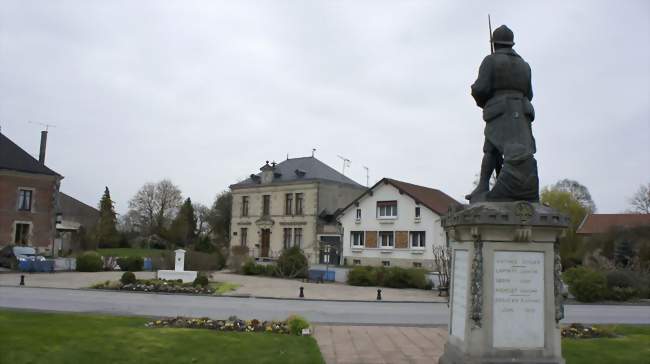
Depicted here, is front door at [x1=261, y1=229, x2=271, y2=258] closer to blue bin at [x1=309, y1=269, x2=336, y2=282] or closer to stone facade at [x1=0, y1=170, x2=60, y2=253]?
stone facade at [x1=0, y1=170, x2=60, y2=253]

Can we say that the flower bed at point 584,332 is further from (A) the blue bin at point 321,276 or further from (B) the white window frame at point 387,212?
(B) the white window frame at point 387,212

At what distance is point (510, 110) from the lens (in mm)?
7359

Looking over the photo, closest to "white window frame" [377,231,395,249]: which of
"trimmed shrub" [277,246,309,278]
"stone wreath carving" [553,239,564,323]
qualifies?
"trimmed shrub" [277,246,309,278]

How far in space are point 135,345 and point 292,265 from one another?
2408 centimetres

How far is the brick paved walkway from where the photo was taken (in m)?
8.73

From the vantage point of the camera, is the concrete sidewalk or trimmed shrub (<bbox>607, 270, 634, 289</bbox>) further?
trimmed shrub (<bbox>607, 270, 634, 289</bbox>)

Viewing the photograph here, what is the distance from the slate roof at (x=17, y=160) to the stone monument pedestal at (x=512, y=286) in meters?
45.4

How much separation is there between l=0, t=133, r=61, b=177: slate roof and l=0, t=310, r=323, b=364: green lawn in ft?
122

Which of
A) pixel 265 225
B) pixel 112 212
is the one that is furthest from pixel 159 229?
pixel 265 225

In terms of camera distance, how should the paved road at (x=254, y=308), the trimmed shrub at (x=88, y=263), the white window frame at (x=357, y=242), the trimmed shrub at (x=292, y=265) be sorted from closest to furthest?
the paved road at (x=254, y=308) < the trimmed shrub at (x=88, y=263) < the trimmed shrub at (x=292, y=265) < the white window frame at (x=357, y=242)

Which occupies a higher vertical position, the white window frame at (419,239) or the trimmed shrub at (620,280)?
the white window frame at (419,239)

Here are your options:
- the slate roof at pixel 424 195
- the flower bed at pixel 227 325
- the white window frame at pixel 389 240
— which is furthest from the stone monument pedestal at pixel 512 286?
the white window frame at pixel 389 240

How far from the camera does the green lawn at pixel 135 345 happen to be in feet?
26.2

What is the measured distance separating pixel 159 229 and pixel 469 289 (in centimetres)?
6519
